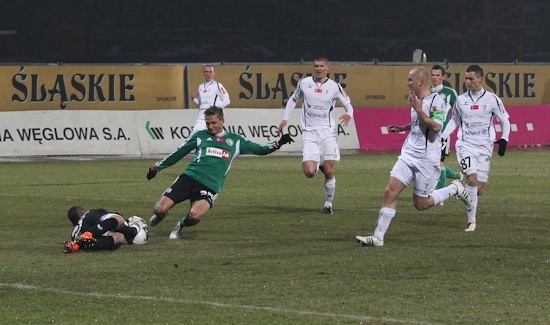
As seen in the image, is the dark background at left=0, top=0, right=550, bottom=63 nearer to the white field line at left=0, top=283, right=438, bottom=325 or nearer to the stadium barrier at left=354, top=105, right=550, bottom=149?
the stadium barrier at left=354, top=105, right=550, bottom=149

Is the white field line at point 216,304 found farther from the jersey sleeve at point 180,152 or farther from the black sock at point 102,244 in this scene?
the jersey sleeve at point 180,152

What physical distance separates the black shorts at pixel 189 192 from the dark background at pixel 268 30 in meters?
27.5

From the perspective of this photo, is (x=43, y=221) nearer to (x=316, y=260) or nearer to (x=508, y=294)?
(x=316, y=260)

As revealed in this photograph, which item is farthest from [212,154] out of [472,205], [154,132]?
[154,132]

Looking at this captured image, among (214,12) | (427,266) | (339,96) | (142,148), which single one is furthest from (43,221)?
(214,12)

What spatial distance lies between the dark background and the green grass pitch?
20.8m

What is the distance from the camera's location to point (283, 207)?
18.8 meters

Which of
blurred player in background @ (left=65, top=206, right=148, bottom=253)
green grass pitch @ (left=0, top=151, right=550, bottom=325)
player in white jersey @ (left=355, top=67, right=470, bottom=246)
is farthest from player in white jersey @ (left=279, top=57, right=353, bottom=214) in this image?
blurred player in background @ (left=65, top=206, right=148, bottom=253)

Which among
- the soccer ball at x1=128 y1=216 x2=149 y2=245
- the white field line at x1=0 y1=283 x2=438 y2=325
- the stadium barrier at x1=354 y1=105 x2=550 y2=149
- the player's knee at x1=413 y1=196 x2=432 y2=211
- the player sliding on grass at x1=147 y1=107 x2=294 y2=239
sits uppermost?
the player sliding on grass at x1=147 y1=107 x2=294 y2=239

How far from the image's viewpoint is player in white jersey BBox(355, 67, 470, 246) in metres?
13.8

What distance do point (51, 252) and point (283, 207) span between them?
6032mm

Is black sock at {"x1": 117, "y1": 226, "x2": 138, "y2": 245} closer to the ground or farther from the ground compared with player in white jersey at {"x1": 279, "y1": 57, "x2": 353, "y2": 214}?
closer to the ground

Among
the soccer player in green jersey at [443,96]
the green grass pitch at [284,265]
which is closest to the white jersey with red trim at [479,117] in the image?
the green grass pitch at [284,265]

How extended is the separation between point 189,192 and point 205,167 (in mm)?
346
